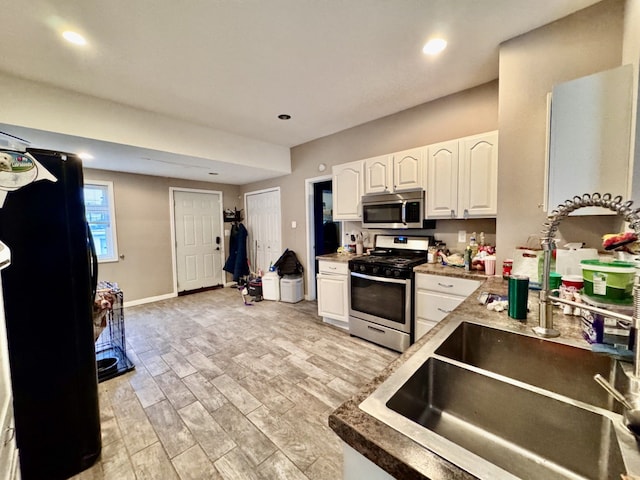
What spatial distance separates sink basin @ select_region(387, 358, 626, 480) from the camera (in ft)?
2.26

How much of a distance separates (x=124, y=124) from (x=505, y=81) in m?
3.54

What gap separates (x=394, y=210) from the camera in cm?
297

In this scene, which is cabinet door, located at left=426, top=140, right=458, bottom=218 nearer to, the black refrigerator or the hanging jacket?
the black refrigerator

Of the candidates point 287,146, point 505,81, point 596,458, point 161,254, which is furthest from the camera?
point 161,254

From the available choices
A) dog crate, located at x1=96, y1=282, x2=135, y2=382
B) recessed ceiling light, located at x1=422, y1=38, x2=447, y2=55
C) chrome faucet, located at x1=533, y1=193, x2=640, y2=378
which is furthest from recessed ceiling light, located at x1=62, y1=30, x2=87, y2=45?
chrome faucet, located at x1=533, y1=193, x2=640, y2=378

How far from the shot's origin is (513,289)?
4.06 feet

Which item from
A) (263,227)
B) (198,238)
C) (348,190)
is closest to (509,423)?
(348,190)

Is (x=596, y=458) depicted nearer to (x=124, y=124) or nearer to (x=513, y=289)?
(x=513, y=289)

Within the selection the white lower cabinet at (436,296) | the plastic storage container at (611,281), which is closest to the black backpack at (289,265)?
the white lower cabinet at (436,296)

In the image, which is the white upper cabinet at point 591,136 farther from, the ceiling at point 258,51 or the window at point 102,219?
the window at point 102,219

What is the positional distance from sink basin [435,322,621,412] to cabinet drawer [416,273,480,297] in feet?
3.84

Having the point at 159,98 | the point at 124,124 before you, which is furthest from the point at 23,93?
the point at 159,98

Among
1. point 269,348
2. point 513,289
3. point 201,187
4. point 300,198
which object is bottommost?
point 269,348

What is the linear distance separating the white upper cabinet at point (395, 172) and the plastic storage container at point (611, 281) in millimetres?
1888
